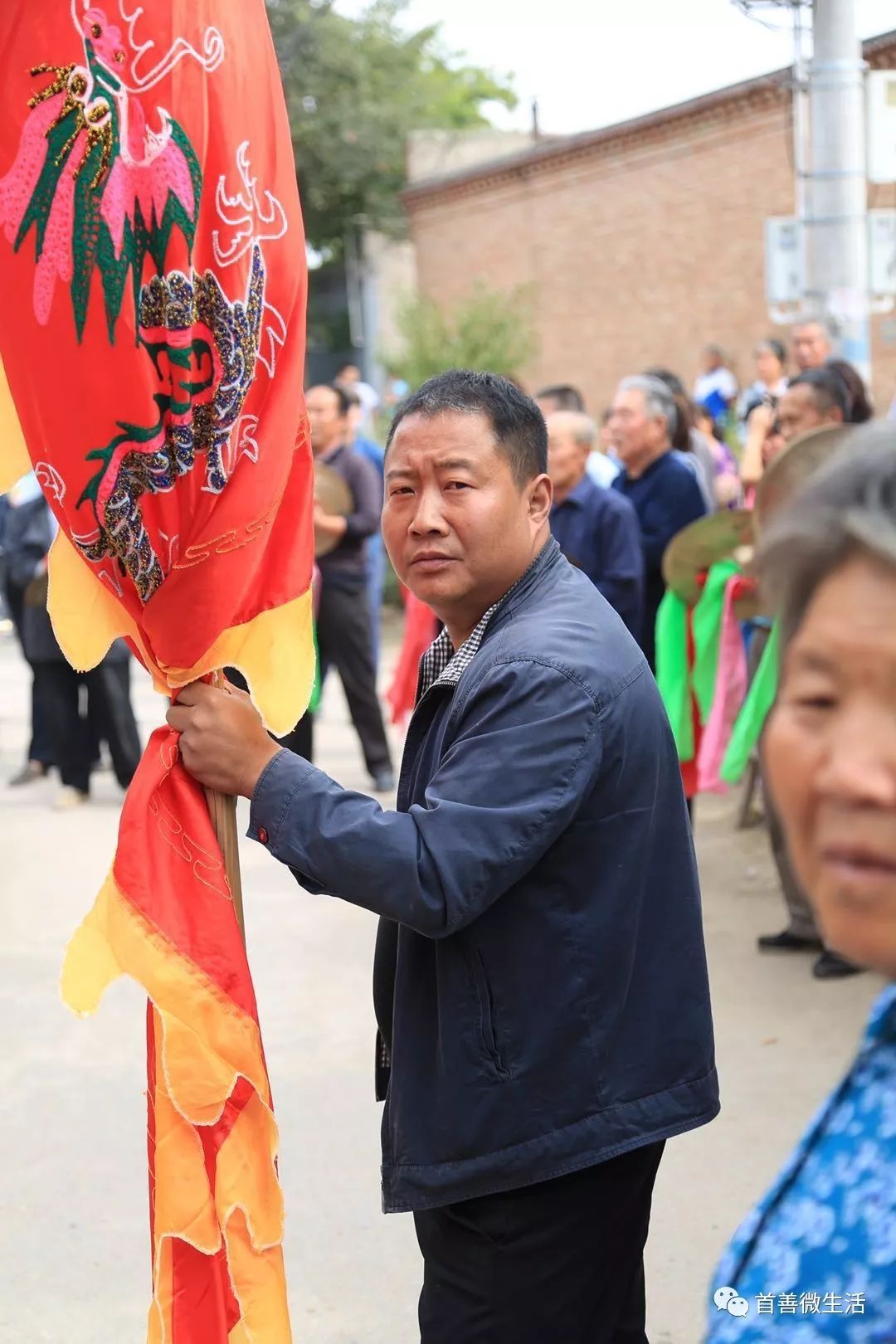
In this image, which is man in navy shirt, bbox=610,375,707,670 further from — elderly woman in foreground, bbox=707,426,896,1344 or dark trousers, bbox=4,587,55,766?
elderly woman in foreground, bbox=707,426,896,1344

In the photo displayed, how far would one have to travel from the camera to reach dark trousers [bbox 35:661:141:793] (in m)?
7.96

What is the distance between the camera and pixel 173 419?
2123 mm

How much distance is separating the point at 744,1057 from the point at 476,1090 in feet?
8.81

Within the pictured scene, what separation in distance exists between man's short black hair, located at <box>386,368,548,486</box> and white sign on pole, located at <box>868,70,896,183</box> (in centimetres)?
562

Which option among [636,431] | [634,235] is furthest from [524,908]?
[634,235]

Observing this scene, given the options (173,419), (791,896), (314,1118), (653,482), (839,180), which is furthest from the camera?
(839,180)

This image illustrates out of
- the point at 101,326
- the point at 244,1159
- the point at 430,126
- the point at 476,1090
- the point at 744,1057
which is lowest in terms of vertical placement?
the point at 744,1057

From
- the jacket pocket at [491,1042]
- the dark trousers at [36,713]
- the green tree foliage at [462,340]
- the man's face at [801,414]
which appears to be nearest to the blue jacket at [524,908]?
the jacket pocket at [491,1042]

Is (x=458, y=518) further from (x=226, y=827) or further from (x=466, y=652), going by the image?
(x=226, y=827)

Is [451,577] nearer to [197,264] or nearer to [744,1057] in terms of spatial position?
[197,264]

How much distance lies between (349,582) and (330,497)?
1.61 feet

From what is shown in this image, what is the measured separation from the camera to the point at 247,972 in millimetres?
2193

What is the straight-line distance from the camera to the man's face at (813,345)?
290 inches

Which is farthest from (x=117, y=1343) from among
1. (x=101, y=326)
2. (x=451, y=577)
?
(x=101, y=326)
